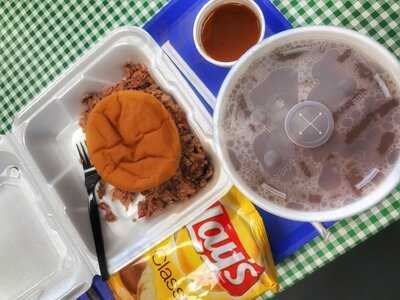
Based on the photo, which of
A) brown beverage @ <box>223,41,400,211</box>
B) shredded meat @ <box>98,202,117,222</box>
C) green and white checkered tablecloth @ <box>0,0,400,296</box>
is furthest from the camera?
shredded meat @ <box>98,202,117,222</box>

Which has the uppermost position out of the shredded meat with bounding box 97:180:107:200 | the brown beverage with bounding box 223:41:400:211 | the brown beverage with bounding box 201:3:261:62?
the brown beverage with bounding box 201:3:261:62

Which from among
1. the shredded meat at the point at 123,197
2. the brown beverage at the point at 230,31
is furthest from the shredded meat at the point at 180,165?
the brown beverage at the point at 230,31

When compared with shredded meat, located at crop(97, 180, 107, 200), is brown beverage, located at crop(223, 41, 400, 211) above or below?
below

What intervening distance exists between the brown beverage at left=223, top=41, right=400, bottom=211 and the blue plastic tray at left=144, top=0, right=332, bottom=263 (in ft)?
0.58

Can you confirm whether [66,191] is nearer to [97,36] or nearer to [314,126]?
[97,36]

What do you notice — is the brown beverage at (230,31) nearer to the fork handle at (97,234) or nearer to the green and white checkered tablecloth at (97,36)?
the green and white checkered tablecloth at (97,36)

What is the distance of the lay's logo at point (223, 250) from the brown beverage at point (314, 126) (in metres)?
0.16

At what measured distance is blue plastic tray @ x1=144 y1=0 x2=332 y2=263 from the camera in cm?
88

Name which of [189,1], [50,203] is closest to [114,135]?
[50,203]

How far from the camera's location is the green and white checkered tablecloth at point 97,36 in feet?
2.74

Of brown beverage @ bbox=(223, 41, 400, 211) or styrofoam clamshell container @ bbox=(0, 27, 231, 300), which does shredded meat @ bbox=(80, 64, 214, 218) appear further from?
brown beverage @ bbox=(223, 41, 400, 211)

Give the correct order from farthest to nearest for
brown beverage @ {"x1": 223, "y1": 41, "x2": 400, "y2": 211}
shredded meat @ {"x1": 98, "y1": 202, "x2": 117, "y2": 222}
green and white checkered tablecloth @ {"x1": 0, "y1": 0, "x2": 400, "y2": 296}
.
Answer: shredded meat @ {"x1": 98, "y1": 202, "x2": 117, "y2": 222} < green and white checkered tablecloth @ {"x1": 0, "y1": 0, "x2": 400, "y2": 296} < brown beverage @ {"x1": 223, "y1": 41, "x2": 400, "y2": 211}

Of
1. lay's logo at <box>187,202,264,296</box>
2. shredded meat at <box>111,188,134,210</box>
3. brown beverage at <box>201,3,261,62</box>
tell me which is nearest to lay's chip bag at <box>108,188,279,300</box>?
lay's logo at <box>187,202,264,296</box>

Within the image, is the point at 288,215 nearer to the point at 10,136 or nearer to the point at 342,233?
the point at 342,233
